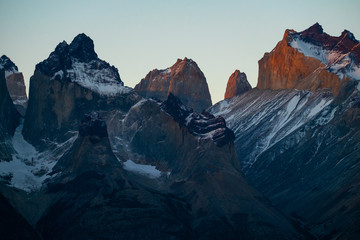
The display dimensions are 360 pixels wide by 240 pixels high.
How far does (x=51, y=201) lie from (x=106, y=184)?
14.1 m

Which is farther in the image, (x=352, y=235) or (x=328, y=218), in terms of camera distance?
(x=328, y=218)

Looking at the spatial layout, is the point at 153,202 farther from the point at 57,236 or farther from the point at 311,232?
the point at 311,232

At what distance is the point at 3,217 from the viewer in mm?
177250

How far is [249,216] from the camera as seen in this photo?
19100 centimetres

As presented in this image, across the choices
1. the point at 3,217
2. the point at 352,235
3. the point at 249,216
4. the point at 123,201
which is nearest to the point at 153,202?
the point at 123,201

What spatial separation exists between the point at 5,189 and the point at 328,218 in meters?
78.4

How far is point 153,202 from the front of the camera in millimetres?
192375

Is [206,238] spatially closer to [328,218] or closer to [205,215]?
[205,215]

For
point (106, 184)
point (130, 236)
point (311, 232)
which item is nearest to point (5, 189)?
point (106, 184)

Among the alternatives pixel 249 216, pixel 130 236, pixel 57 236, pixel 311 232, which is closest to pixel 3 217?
pixel 57 236

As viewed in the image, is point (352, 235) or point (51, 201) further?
point (51, 201)

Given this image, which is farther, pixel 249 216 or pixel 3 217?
pixel 249 216

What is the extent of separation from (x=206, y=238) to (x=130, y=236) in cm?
1740

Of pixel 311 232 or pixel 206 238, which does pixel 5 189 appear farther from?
pixel 311 232
